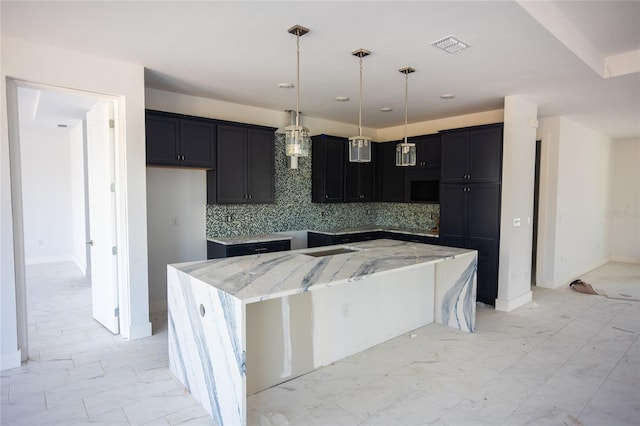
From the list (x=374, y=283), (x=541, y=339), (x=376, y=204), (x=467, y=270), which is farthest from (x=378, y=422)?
(x=376, y=204)

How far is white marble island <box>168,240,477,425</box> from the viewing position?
7.23 feet

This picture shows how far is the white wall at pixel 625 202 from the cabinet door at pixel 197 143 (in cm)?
824

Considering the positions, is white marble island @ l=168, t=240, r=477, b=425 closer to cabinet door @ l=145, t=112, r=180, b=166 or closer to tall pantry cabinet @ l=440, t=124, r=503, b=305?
tall pantry cabinet @ l=440, t=124, r=503, b=305

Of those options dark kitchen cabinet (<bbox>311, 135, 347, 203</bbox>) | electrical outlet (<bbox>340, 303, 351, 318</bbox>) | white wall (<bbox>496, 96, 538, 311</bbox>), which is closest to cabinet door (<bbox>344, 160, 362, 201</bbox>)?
dark kitchen cabinet (<bbox>311, 135, 347, 203</bbox>)

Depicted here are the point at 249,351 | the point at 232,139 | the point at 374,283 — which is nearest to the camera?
the point at 249,351

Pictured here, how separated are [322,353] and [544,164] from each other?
4.78m

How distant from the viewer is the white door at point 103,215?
3.65 m

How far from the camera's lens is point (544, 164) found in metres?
5.81

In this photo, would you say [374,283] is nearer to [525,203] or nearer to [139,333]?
[139,333]

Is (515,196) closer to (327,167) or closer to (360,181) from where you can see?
(360,181)

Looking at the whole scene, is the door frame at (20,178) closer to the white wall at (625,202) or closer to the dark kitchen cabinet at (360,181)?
the dark kitchen cabinet at (360,181)

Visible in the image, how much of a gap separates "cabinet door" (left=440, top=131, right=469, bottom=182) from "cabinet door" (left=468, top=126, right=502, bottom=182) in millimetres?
77

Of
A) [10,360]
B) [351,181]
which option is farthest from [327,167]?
[10,360]

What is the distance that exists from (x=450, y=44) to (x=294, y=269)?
6.84 feet
